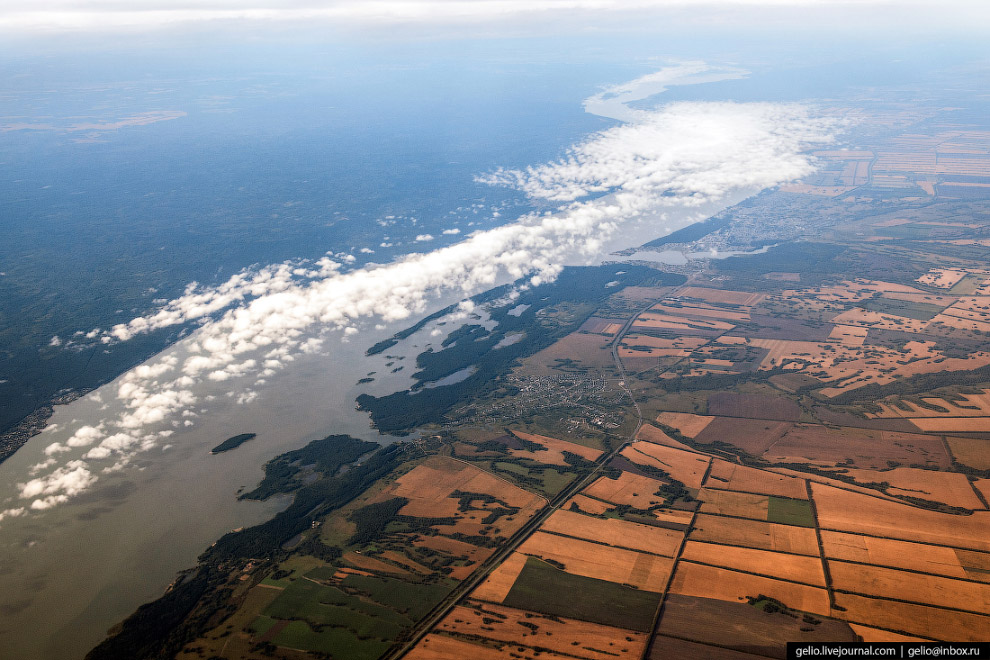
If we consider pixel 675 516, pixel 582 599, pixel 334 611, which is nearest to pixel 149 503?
pixel 334 611

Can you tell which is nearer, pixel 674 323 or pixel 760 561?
pixel 760 561

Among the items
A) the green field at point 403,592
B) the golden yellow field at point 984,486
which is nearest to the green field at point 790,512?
the golden yellow field at point 984,486

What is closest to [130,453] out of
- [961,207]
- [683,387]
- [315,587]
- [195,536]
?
[195,536]

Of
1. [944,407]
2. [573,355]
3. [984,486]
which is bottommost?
[573,355]

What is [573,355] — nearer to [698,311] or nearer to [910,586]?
[698,311]

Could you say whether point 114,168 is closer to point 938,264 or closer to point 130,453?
point 130,453

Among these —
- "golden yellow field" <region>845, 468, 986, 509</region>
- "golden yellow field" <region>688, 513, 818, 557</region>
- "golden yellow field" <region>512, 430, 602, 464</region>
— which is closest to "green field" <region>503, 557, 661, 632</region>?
"golden yellow field" <region>688, 513, 818, 557</region>
